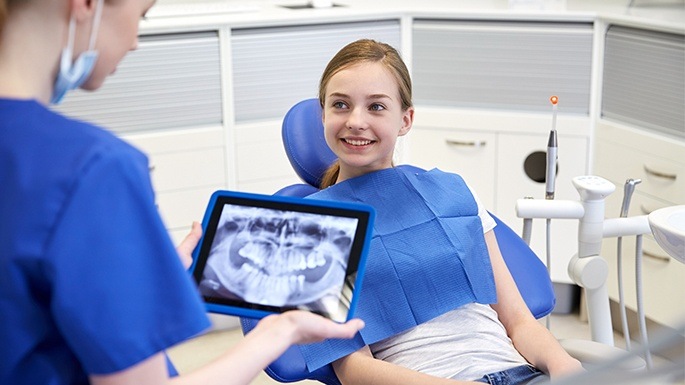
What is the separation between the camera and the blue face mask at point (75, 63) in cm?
88

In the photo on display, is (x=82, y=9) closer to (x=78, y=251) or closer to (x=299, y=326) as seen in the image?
(x=78, y=251)

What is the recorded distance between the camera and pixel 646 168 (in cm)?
285

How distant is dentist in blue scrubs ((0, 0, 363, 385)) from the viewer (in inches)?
33.4

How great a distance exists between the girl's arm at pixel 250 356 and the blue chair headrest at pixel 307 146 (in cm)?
90

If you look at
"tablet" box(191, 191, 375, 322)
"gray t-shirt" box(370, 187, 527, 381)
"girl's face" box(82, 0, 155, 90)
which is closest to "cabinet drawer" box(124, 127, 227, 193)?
"gray t-shirt" box(370, 187, 527, 381)

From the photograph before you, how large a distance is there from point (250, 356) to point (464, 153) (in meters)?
2.26

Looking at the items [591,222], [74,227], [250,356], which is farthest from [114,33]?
[591,222]

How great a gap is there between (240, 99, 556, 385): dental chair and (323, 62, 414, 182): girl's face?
0.17m

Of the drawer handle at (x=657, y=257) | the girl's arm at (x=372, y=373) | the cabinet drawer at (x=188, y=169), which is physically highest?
the cabinet drawer at (x=188, y=169)

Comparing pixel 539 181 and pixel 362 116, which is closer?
pixel 362 116

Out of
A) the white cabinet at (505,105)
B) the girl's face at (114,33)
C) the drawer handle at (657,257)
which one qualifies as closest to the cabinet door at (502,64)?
the white cabinet at (505,105)

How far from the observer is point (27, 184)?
0.85m

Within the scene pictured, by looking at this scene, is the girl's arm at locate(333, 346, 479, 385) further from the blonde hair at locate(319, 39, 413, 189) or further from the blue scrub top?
the blue scrub top

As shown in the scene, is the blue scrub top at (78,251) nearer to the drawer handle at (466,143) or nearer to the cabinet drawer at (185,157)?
the cabinet drawer at (185,157)
